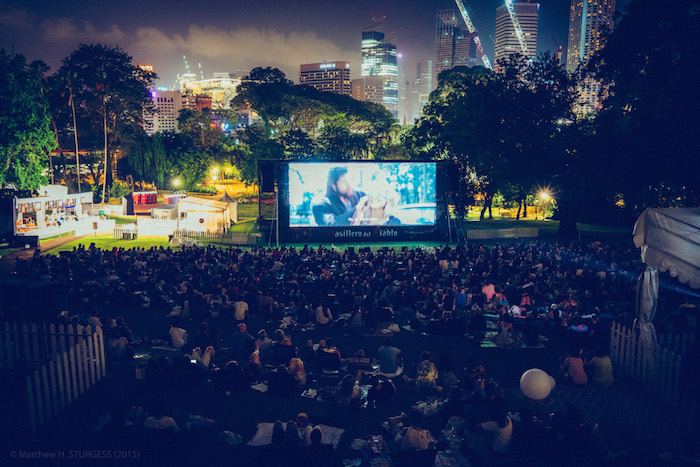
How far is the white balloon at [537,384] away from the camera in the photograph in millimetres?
8680

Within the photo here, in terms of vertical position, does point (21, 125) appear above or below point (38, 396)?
above

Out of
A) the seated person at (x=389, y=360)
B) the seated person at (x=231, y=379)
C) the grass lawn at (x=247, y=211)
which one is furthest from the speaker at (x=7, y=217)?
the seated person at (x=389, y=360)

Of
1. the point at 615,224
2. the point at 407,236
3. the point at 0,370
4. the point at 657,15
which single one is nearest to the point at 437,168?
the point at 407,236

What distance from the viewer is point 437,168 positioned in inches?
1139

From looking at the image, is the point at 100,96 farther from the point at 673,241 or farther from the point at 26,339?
the point at 673,241

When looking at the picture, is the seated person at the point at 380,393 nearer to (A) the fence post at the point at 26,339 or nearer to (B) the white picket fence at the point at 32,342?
(B) the white picket fence at the point at 32,342

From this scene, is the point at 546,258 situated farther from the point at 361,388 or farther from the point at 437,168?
the point at 361,388

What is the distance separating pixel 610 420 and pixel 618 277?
36.5 feet

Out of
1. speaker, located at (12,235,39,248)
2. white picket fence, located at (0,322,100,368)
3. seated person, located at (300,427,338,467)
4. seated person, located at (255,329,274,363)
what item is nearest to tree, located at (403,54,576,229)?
seated person, located at (255,329,274,363)

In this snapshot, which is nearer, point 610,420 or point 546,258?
point 610,420

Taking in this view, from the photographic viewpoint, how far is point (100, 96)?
57656 mm

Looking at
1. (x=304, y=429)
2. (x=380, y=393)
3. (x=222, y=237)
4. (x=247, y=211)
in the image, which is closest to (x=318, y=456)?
(x=304, y=429)

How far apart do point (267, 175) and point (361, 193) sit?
5541 mm

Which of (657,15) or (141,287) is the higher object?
(657,15)
